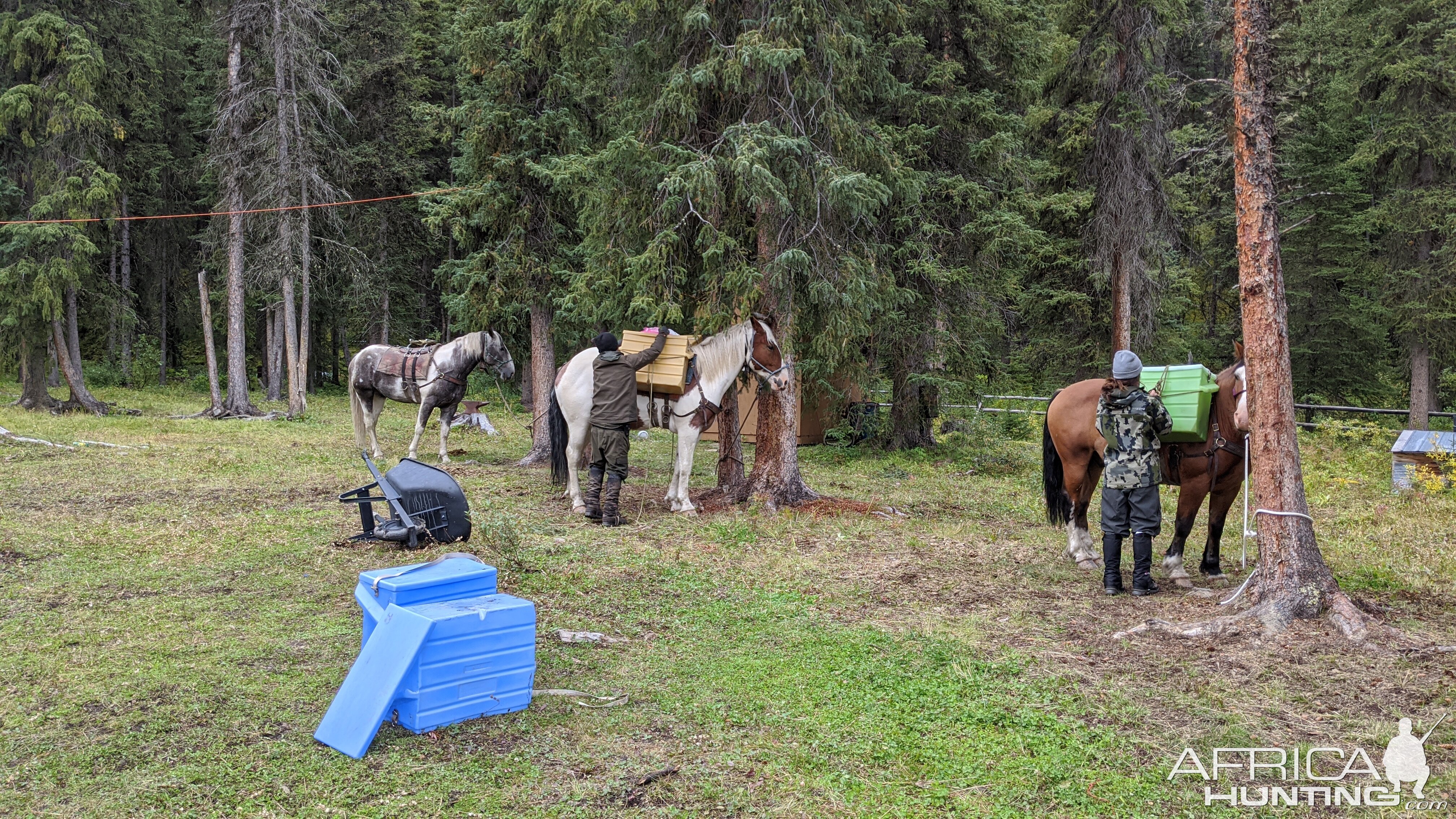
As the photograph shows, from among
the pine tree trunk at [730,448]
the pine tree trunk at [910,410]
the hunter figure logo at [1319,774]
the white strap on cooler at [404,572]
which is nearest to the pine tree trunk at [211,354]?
the pine tree trunk at [730,448]

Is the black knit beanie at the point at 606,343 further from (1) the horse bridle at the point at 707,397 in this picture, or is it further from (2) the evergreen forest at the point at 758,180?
(1) the horse bridle at the point at 707,397

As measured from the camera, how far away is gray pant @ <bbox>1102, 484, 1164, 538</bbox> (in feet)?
23.1

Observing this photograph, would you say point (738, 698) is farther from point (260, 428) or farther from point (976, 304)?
point (260, 428)

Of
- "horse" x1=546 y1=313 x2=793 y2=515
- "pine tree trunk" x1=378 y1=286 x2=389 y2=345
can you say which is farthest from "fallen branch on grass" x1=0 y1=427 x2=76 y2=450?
"pine tree trunk" x1=378 y1=286 x2=389 y2=345

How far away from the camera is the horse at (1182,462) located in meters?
7.56

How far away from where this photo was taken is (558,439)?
11406 millimetres

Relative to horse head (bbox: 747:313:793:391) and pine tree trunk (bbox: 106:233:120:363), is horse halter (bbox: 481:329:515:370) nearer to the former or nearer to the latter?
horse head (bbox: 747:313:793:391)

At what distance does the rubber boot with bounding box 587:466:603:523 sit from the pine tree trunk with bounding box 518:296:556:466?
4746mm

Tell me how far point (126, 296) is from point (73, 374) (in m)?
4.12

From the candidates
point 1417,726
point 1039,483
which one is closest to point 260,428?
point 1039,483

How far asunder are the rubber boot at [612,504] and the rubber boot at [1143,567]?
5.26 m

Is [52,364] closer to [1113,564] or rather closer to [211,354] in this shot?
[211,354]

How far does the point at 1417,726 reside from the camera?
178 inches

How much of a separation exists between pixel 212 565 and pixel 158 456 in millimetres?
8367
